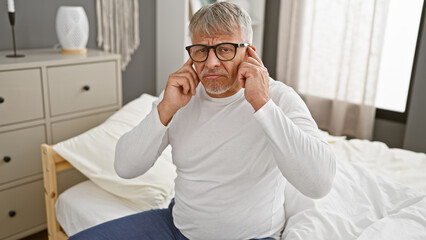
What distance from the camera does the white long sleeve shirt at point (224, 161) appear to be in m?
1.22

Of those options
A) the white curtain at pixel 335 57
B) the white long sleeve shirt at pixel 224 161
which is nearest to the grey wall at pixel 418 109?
the white curtain at pixel 335 57

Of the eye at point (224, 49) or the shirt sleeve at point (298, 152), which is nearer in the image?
the shirt sleeve at point (298, 152)

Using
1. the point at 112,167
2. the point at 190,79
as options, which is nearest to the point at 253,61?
the point at 190,79

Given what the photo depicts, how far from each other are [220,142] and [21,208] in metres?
1.37

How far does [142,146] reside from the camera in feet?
4.24

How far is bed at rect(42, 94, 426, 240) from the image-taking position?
4.23 ft

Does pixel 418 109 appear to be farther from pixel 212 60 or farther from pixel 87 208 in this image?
pixel 87 208

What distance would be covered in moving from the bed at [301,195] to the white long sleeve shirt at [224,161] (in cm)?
16

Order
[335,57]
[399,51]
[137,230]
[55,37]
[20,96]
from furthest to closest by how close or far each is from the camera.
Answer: [335,57], [399,51], [55,37], [20,96], [137,230]

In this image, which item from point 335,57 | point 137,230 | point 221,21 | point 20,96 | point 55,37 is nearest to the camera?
point 221,21

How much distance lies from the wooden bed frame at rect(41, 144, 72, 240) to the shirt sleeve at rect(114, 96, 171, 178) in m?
0.54

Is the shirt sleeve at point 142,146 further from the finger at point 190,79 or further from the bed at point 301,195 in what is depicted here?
the bed at point 301,195

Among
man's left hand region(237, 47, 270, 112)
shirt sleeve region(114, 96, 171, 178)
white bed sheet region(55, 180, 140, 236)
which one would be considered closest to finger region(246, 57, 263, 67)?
man's left hand region(237, 47, 270, 112)

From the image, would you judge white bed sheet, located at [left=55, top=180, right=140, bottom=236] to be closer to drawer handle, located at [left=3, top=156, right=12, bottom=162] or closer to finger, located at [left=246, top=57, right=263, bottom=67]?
drawer handle, located at [left=3, top=156, right=12, bottom=162]
